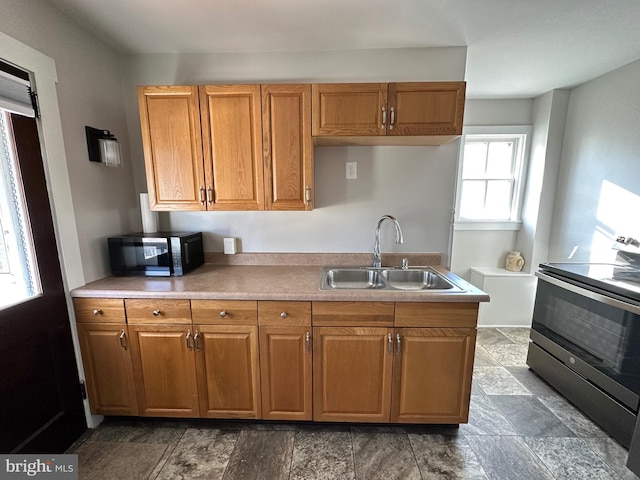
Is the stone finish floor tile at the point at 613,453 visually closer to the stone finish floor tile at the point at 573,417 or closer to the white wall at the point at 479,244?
the stone finish floor tile at the point at 573,417

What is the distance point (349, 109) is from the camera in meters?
1.63

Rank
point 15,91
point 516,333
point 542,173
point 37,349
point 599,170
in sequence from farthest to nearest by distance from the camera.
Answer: point 516,333 < point 542,173 < point 599,170 < point 37,349 < point 15,91

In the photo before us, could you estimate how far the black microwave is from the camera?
5.65 feet

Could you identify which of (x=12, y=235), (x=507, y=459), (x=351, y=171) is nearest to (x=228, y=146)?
(x=351, y=171)

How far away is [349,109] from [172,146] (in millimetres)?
1169

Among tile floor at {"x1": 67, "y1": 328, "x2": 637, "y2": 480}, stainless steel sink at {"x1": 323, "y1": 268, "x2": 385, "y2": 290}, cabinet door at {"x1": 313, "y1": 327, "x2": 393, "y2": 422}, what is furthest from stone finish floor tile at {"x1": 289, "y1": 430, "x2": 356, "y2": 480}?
stainless steel sink at {"x1": 323, "y1": 268, "x2": 385, "y2": 290}

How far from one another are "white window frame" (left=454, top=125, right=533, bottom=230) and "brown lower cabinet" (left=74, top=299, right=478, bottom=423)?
1.98m

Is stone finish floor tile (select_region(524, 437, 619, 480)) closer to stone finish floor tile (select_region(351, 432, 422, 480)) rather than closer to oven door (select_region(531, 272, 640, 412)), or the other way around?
oven door (select_region(531, 272, 640, 412))

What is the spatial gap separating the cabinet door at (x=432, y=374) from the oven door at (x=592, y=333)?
0.91 meters

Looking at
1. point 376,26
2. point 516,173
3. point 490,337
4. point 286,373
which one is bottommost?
point 490,337

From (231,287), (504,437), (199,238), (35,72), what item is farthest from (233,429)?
(35,72)

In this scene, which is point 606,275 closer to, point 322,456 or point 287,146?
point 322,456

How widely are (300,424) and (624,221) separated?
10.0 feet

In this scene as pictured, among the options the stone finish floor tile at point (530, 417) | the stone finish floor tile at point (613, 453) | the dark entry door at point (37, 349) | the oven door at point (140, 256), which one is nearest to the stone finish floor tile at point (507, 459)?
the stone finish floor tile at point (530, 417)
